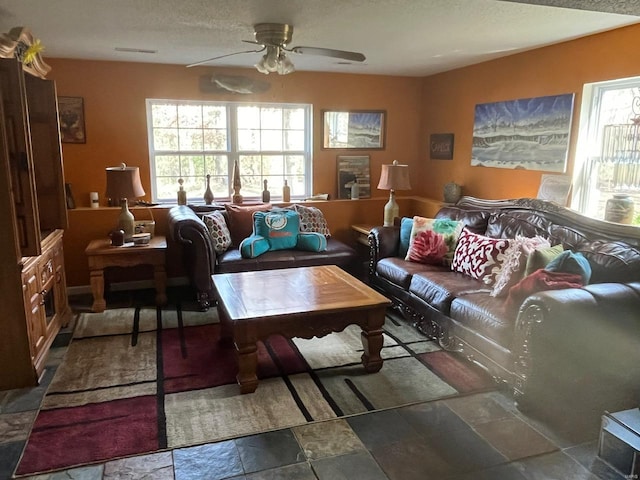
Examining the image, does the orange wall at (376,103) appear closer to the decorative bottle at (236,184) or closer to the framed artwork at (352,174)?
the framed artwork at (352,174)

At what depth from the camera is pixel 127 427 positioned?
2457mm

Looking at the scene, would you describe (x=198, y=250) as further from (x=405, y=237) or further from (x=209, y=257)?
(x=405, y=237)

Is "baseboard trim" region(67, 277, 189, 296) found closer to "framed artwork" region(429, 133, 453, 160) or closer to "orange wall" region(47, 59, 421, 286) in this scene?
"orange wall" region(47, 59, 421, 286)

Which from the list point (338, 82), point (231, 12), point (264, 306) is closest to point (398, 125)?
point (338, 82)

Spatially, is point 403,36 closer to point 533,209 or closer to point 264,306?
point 533,209

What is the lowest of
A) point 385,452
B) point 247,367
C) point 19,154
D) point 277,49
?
point 385,452

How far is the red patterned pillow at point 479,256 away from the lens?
3469 mm

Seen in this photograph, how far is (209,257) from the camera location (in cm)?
414

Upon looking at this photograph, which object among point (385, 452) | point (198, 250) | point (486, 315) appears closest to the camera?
point (385, 452)

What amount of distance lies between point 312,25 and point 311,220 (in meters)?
2.10

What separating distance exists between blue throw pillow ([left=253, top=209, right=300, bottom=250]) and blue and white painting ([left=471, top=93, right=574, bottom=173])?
1947 mm

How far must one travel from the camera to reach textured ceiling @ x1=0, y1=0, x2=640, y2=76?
9.20 feet

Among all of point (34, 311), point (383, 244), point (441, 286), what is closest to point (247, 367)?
point (34, 311)

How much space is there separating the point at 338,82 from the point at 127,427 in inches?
162
